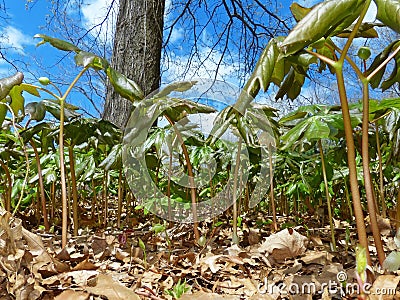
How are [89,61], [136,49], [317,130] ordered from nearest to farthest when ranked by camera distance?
[317,130] < [89,61] < [136,49]

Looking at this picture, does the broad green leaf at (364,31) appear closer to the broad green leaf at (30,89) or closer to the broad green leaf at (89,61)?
the broad green leaf at (89,61)

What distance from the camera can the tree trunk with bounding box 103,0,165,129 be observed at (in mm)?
2950

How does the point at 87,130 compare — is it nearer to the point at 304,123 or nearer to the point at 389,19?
the point at 304,123

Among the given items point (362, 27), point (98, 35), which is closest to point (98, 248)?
point (362, 27)

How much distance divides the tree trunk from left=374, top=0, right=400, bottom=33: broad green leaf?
2.42 metres

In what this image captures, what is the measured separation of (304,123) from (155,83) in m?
2.35

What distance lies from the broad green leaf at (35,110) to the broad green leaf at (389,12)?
31.9 inches

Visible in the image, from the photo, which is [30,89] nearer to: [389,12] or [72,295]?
[72,295]

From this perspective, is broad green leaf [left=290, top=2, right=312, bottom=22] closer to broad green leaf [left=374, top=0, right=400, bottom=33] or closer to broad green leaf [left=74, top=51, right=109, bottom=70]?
broad green leaf [left=374, top=0, right=400, bottom=33]

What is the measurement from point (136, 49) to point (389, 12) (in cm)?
272

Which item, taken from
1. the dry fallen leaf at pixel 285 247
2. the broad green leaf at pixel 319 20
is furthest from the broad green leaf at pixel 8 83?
the dry fallen leaf at pixel 285 247

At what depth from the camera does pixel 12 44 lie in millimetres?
4535

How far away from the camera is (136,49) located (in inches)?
123

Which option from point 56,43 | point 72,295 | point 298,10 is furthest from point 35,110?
point 298,10
